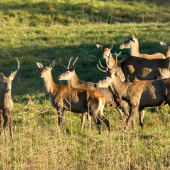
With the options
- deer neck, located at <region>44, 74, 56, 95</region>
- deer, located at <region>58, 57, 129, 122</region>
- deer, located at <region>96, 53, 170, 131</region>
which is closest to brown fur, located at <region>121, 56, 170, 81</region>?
deer, located at <region>58, 57, 129, 122</region>

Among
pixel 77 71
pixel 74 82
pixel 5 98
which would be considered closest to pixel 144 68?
pixel 74 82

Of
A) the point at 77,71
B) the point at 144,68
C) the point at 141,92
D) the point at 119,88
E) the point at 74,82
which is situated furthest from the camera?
the point at 77,71

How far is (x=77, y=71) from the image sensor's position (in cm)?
1366

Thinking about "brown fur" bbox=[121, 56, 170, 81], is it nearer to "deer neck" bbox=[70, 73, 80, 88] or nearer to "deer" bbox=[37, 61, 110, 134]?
"deer neck" bbox=[70, 73, 80, 88]

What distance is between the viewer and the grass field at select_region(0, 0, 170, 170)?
5.75m

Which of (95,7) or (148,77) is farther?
(95,7)

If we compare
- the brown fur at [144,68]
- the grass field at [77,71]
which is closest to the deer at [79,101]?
the grass field at [77,71]

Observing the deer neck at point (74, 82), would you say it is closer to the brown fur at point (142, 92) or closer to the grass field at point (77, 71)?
the grass field at point (77, 71)

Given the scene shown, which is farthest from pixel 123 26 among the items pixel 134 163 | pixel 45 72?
pixel 134 163

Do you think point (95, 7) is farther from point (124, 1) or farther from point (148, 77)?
point (148, 77)

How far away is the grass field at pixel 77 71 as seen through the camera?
575cm

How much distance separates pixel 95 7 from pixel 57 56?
8557mm

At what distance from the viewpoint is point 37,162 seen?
19.0 feet

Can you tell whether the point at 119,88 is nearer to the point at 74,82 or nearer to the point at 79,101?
the point at 79,101
